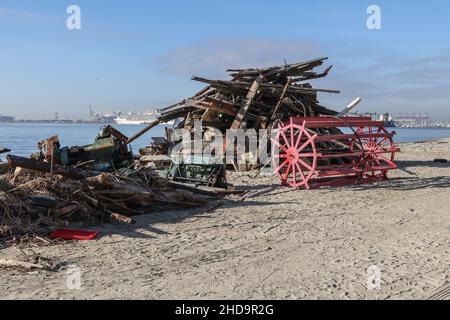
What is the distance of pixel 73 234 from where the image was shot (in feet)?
25.7

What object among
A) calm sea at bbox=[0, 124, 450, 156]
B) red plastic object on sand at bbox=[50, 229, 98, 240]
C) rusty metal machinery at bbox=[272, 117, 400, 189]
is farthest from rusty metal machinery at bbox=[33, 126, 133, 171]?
calm sea at bbox=[0, 124, 450, 156]

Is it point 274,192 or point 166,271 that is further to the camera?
point 274,192

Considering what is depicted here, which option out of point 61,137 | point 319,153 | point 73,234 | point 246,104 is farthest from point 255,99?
point 61,137

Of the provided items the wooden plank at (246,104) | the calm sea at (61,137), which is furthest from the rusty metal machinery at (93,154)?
the calm sea at (61,137)

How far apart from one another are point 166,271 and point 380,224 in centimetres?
459

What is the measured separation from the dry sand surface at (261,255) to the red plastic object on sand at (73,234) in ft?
0.71

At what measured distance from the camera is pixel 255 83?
18344mm

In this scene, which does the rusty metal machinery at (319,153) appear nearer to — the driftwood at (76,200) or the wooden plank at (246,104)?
the wooden plank at (246,104)

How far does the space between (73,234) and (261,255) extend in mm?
2997

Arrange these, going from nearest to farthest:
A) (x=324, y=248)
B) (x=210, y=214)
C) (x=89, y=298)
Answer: (x=89, y=298) < (x=324, y=248) < (x=210, y=214)

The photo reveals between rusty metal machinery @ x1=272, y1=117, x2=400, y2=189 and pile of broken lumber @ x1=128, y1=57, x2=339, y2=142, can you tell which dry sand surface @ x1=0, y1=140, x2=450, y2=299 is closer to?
rusty metal machinery @ x1=272, y1=117, x2=400, y2=189

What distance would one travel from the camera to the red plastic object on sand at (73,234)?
7676mm
